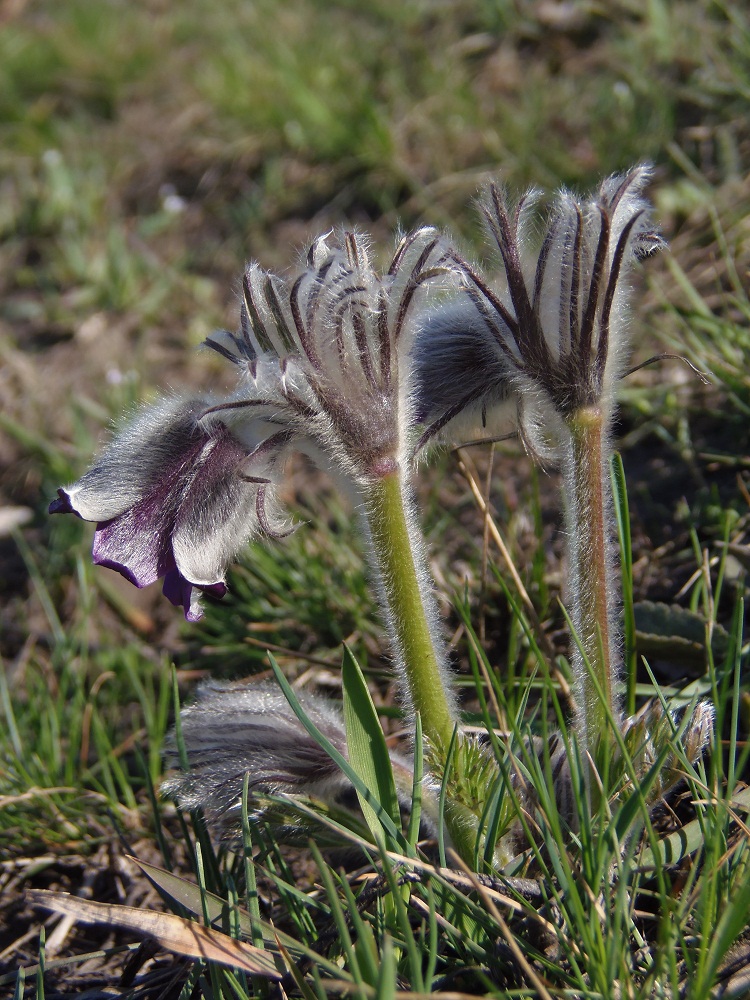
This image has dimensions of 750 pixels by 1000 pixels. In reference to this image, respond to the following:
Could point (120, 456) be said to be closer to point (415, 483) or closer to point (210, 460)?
point (210, 460)

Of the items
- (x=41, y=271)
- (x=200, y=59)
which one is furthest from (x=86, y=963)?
(x=200, y=59)

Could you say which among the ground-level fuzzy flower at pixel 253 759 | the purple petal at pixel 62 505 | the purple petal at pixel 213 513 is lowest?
the ground-level fuzzy flower at pixel 253 759

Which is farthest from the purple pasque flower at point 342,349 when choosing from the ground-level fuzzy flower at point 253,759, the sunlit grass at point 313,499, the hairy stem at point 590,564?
the ground-level fuzzy flower at point 253,759

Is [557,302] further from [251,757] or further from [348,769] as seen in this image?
[251,757]

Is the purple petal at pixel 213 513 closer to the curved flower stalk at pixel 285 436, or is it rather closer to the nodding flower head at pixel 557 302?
the curved flower stalk at pixel 285 436

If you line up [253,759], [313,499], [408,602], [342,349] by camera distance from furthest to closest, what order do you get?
[313,499] → [253,759] → [408,602] → [342,349]

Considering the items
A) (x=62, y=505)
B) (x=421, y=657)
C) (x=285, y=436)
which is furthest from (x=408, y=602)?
(x=62, y=505)
